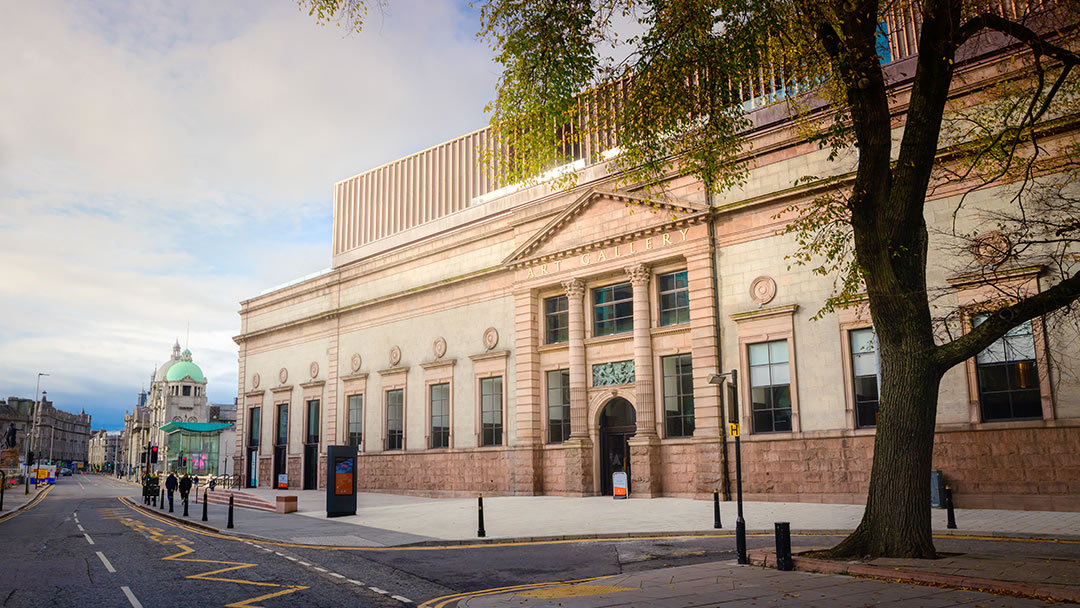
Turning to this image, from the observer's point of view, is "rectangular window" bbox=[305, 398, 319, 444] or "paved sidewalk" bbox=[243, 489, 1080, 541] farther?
"rectangular window" bbox=[305, 398, 319, 444]

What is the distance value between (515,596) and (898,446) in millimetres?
6294

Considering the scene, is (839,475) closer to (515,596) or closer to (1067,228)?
(1067,228)

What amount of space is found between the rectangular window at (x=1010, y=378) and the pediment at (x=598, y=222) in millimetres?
10927

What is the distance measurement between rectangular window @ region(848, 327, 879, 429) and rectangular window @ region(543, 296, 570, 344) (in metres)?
13.2

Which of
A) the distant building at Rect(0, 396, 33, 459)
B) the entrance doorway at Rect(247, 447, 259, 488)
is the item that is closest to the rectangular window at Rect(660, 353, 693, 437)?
the entrance doorway at Rect(247, 447, 259, 488)

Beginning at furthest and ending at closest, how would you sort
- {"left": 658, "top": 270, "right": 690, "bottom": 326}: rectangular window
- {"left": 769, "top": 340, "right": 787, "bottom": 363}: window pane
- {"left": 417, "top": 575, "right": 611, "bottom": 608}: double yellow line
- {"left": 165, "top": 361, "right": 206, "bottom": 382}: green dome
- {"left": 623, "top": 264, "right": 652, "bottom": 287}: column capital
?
1. {"left": 165, "top": 361, "right": 206, "bottom": 382}: green dome
2. {"left": 623, "top": 264, "right": 652, "bottom": 287}: column capital
3. {"left": 658, "top": 270, "right": 690, "bottom": 326}: rectangular window
4. {"left": 769, "top": 340, "right": 787, "bottom": 363}: window pane
5. {"left": 417, "top": 575, "right": 611, "bottom": 608}: double yellow line

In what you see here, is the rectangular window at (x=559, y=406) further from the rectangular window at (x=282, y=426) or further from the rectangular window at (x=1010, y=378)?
the rectangular window at (x=282, y=426)

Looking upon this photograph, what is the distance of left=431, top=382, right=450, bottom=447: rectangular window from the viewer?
129 feet

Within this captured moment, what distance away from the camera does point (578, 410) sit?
3259 cm

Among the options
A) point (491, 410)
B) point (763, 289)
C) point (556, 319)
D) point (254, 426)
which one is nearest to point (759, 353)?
point (763, 289)

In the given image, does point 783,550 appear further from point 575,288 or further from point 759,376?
point 575,288

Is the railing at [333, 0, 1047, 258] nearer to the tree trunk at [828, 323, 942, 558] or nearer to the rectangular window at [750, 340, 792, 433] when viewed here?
the rectangular window at [750, 340, 792, 433]

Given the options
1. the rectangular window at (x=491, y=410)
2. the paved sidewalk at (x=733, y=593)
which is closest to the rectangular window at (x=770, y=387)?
the rectangular window at (x=491, y=410)

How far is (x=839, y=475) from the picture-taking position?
2483 centimetres
